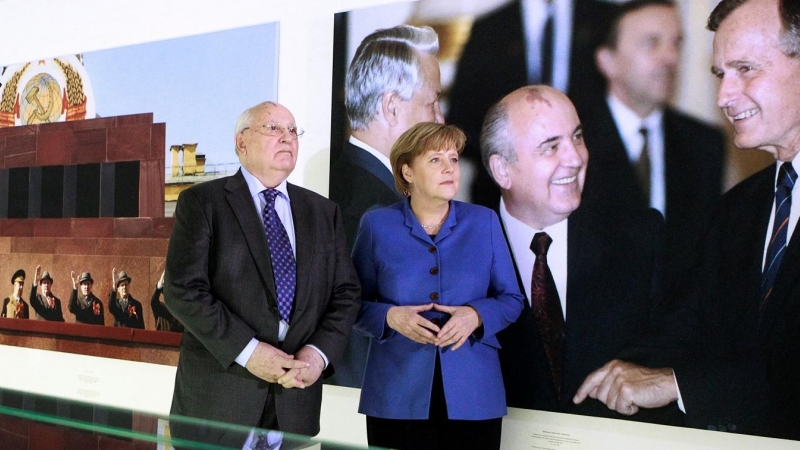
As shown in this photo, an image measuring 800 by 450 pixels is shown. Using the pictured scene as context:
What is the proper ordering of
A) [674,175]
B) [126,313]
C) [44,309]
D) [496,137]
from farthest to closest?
[44,309] < [126,313] < [496,137] < [674,175]

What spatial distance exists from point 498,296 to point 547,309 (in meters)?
0.43

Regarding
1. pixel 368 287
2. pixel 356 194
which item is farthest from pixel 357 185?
pixel 368 287

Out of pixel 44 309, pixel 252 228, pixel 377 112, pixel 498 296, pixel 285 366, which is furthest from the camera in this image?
pixel 44 309

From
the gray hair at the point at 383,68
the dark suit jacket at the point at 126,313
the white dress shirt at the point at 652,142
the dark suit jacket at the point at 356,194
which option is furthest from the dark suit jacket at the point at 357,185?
the dark suit jacket at the point at 126,313

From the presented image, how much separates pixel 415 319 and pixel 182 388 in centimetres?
76

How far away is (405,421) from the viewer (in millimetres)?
2297

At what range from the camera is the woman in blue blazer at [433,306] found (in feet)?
7.49

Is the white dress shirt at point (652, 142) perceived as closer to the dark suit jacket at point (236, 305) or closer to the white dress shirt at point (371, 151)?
the white dress shirt at point (371, 151)

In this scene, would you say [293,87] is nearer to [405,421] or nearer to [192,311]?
[192,311]

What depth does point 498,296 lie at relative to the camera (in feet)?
7.92

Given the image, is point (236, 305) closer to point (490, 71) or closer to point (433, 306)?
point (433, 306)

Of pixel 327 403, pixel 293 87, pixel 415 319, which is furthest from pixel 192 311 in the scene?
pixel 293 87

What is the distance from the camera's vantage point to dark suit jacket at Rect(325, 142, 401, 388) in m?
3.12

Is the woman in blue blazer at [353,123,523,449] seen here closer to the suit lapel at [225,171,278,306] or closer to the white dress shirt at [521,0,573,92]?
the suit lapel at [225,171,278,306]
